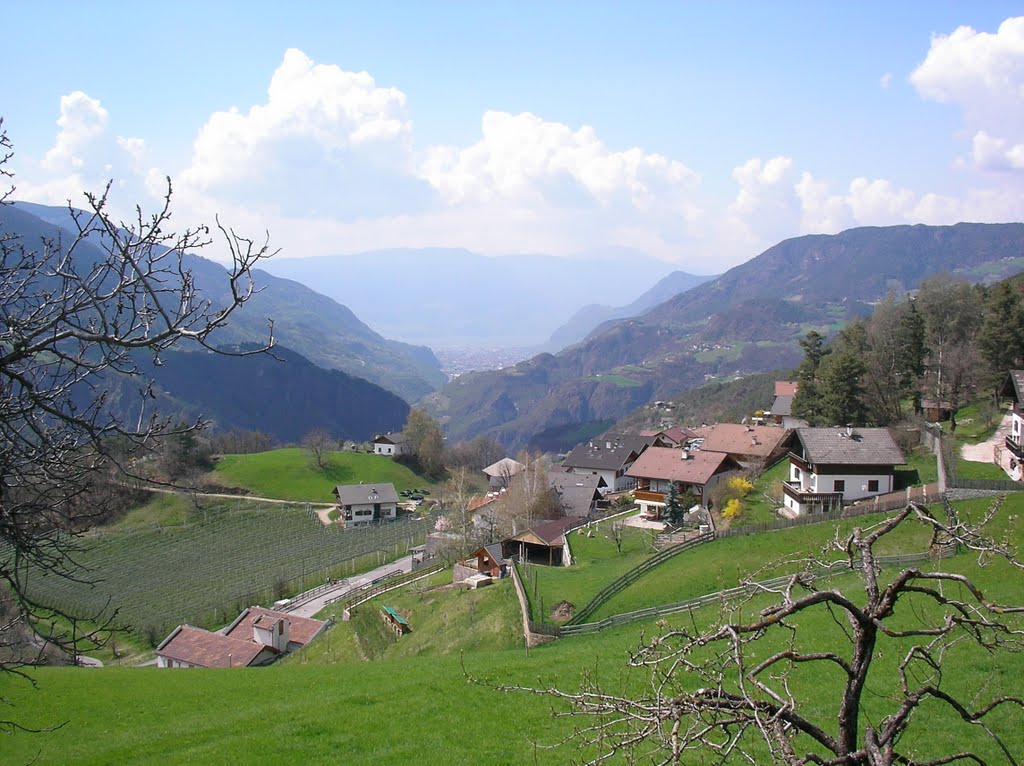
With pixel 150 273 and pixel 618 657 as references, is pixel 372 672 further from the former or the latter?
→ pixel 150 273

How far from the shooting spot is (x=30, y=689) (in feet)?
74.6

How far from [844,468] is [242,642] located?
32.9m

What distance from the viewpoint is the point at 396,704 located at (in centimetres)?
1689

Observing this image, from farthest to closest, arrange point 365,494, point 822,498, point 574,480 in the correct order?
point 365,494, point 574,480, point 822,498

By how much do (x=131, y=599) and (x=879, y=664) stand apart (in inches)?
2286

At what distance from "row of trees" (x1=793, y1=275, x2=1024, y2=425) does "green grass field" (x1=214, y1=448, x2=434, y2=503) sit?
60.7m

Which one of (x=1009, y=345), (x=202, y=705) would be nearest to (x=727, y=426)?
(x=1009, y=345)

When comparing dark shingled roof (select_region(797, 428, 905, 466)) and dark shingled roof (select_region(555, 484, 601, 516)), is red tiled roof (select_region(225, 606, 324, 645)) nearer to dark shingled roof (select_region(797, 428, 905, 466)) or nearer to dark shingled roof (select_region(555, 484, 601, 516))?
dark shingled roof (select_region(555, 484, 601, 516))

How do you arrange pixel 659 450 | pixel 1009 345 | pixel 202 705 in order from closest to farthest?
1. pixel 202 705
2. pixel 1009 345
3. pixel 659 450

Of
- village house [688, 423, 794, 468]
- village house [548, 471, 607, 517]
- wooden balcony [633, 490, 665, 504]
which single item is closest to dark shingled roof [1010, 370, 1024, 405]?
village house [688, 423, 794, 468]

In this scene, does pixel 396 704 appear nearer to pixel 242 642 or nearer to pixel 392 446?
pixel 242 642

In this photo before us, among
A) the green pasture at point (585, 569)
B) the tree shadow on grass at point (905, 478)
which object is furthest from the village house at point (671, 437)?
the tree shadow on grass at point (905, 478)

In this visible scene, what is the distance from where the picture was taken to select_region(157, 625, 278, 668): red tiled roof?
36831 mm

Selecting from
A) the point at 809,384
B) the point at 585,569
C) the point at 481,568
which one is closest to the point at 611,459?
the point at 809,384
